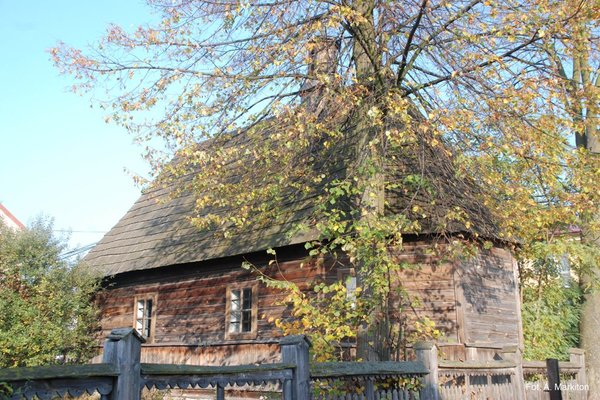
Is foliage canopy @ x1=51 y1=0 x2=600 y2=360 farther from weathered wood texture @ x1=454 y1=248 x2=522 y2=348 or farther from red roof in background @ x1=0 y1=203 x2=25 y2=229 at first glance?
red roof in background @ x1=0 y1=203 x2=25 y2=229

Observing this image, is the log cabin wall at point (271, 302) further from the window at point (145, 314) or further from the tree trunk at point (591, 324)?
the tree trunk at point (591, 324)

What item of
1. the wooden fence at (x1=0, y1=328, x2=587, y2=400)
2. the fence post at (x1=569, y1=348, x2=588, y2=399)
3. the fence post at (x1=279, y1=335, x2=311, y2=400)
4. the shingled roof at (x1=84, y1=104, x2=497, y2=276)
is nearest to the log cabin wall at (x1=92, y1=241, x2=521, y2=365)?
the shingled roof at (x1=84, y1=104, x2=497, y2=276)

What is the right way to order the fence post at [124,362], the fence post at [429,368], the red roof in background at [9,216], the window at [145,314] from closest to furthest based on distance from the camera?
the fence post at [124,362] → the fence post at [429,368] → the window at [145,314] → the red roof in background at [9,216]

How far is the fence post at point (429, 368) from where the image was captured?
746 centimetres

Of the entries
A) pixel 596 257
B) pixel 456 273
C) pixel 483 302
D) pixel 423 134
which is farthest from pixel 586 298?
pixel 423 134

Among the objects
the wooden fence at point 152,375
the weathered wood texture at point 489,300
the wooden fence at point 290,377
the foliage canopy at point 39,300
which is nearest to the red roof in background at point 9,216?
the foliage canopy at point 39,300

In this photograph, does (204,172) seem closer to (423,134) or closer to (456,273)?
(423,134)

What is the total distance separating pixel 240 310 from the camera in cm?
1505

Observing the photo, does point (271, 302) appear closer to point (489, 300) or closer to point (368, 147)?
point (489, 300)

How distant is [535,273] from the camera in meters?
18.0

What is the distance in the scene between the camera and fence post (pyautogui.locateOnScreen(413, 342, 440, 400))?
746 centimetres

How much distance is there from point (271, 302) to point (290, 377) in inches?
329

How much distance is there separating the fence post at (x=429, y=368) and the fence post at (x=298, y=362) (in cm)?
211

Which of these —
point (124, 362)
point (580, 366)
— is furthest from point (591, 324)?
point (124, 362)
